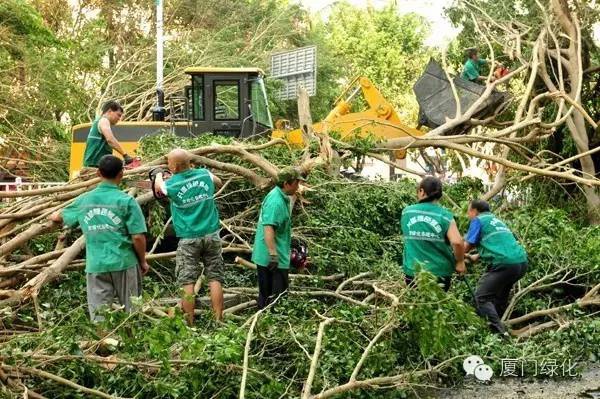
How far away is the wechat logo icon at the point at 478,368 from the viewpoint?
6609mm

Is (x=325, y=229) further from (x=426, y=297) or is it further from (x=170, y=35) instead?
(x=170, y=35)

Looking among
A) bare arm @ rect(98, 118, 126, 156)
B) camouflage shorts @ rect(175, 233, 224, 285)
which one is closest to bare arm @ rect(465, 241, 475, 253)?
camouflage shorts @ rect(175, 233, 224, 285)

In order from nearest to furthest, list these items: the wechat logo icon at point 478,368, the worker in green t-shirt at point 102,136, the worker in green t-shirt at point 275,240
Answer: the wechat logo icon at point 478,368
the worker in green t-shirt at point 275,240
the worker in green t-shirt at point 102,136

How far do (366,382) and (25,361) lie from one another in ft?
6.86

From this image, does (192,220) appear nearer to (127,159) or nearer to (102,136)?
(127,159)

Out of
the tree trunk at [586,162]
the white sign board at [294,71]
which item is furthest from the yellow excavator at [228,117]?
the white sign board at [294,71]

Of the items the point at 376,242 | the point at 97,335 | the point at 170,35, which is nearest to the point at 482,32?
the point at 376,242

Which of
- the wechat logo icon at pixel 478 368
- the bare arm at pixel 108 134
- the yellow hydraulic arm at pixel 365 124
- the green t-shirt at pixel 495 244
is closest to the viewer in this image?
the wechat logo icon at pixel 478 368

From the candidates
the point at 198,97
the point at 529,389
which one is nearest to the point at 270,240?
the point at 529,389

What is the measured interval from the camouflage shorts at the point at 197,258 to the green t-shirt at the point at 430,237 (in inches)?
63.6

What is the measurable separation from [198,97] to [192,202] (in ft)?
17.6

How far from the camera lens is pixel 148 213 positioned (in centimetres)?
863

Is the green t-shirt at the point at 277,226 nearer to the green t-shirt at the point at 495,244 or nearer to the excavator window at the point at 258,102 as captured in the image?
the green t-shirt at the point at 495,244

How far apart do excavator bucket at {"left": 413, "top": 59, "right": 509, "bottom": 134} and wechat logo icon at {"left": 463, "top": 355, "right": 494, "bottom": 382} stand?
6160mm
